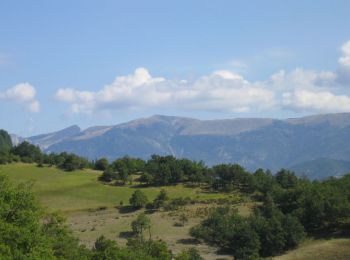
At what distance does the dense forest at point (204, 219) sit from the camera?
3028 centimetres

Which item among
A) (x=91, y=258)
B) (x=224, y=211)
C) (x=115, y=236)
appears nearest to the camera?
(x=91, y=258)

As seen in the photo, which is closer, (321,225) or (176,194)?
(321,225)

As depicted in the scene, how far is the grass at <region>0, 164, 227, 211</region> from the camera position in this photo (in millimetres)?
122188

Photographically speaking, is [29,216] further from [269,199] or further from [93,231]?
[269,199]

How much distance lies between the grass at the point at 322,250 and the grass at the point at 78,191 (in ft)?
142

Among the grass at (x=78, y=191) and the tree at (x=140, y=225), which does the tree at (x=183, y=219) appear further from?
the grass at (x=78, y=191)

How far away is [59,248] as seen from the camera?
43.7 meters

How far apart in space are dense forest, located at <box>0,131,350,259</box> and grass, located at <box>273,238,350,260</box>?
8.07 ft

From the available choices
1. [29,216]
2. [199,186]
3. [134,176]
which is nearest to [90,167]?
[134,176]

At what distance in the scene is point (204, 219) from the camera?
325 ft

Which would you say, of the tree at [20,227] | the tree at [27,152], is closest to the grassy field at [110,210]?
the tree at [27,152]

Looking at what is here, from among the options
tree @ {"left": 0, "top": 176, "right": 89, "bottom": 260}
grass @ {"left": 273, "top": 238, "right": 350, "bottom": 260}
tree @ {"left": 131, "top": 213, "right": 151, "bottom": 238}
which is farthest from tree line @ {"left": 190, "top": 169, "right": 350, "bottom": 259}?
tree @ {"left": 0, "top": 176, "right": 89, "bottom": 260}

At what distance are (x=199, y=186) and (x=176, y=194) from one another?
14172 millimetres

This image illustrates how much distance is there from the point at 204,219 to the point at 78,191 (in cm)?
4650
